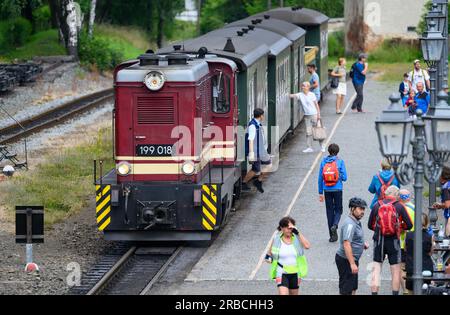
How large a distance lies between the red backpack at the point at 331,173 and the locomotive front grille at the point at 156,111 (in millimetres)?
2444

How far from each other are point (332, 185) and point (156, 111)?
115 inches

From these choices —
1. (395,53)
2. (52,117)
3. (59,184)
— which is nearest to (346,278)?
(59,184)

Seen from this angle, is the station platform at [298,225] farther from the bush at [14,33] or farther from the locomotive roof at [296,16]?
the bush at [14,33]

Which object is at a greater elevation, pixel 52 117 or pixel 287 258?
pixel 287 258

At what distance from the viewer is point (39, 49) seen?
49625 mm

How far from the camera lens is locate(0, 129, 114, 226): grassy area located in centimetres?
2130

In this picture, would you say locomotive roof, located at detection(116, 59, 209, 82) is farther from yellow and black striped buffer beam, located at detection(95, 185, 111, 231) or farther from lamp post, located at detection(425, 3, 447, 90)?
lamp post, located at detection(425, 3, 447, 90)

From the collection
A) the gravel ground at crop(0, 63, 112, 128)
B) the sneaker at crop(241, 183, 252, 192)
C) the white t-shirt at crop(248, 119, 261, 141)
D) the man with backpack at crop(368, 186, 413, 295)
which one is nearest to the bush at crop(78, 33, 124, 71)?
the gravel ground at crop(0, 63, 112, 128)

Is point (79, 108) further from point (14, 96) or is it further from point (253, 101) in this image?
point (253, 101)

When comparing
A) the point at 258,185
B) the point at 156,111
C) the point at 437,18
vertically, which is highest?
the point at 437,18

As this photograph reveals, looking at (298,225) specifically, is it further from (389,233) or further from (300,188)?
(389,233)
